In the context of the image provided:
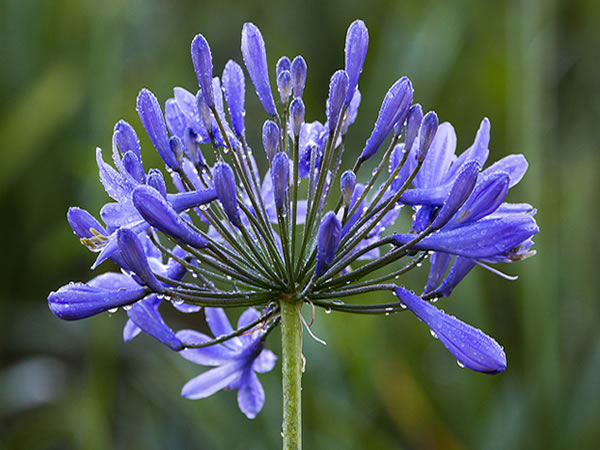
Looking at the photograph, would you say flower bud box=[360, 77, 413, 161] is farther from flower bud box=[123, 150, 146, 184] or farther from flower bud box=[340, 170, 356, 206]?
flower bud box=[123, 150, 146, 184]

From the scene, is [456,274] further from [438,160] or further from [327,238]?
[327,238]

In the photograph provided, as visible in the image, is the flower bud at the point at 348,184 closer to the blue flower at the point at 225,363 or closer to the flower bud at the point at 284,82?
the flower bud at the point at 284,82

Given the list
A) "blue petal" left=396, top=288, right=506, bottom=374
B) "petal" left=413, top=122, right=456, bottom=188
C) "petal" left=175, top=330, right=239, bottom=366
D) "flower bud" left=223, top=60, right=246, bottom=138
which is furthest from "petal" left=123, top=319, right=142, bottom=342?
"petal" left=413, top=122, right=456, bottom=188

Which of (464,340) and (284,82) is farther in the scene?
(284,82)

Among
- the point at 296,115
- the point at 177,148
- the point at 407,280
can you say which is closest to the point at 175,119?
the point at 177,148

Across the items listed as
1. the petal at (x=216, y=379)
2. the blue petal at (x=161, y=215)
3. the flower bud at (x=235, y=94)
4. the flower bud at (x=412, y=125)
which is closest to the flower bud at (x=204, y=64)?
the flower bud at (x=235, y=94)
